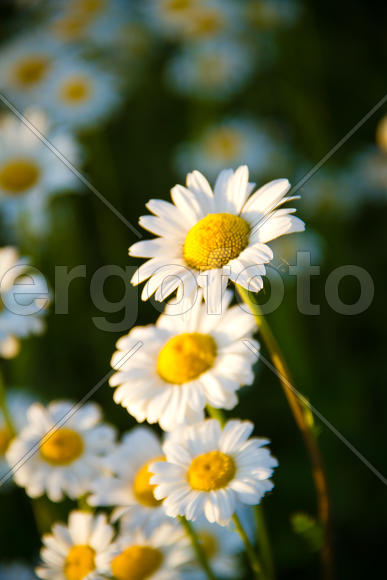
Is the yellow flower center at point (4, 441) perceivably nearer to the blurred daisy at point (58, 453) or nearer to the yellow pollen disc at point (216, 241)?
the blurred daisy at point (58, 453)

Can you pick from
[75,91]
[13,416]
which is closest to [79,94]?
[75,91]

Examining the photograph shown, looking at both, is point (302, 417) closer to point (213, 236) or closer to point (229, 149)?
point (213, 236)

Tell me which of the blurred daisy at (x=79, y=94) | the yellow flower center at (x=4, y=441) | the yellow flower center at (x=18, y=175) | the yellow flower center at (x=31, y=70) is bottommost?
the yellow flower center at (x=4, y=441)

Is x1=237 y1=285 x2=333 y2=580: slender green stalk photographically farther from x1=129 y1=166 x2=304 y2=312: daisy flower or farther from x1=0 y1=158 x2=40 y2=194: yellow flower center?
→ x1=0 y1=158 x2=40 y2=194: yellow flower center

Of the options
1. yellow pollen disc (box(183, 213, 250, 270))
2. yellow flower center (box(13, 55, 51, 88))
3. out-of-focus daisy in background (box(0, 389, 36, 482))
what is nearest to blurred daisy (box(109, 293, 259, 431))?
yellow pollen disc (box(183, 213, 250, 270))

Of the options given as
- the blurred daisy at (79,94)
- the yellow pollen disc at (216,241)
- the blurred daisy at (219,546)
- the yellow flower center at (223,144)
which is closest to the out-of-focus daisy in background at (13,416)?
the blurred daisy at (219,546)
